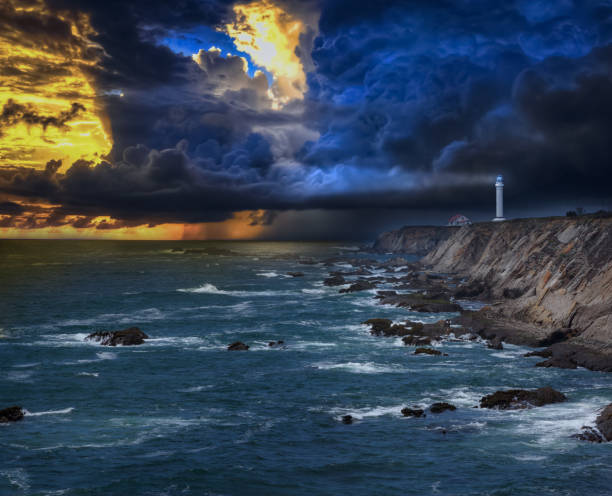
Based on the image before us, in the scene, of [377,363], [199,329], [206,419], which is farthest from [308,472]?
[199,329]

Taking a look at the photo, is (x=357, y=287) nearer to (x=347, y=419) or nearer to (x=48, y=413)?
(x=347, y=419)

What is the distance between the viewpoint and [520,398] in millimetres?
33000

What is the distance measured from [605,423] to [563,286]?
31604 mm

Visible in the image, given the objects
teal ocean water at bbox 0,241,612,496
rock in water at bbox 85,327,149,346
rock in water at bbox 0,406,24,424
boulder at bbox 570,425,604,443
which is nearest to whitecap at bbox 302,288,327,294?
teal ocean water at bbox 0,241,612,496

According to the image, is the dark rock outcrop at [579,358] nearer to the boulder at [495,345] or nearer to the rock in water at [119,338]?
the boulder at [495,345]

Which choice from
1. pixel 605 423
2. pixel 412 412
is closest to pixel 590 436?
pixel 605 423

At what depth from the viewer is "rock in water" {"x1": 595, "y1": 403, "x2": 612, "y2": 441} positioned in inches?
1078

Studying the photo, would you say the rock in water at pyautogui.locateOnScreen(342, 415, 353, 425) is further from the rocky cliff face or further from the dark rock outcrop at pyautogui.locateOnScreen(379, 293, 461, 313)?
the dark rock outcrop at pyautogui.locateOnScreen(379, 293, 461, 313)

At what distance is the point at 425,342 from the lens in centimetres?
5094

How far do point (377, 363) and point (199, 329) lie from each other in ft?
83.8

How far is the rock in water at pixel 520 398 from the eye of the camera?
3244 cm

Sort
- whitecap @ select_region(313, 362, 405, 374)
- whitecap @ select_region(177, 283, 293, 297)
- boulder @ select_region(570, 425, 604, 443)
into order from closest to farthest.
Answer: boulder @ select_region(570, 425, 604, 443) → whitecap @ select_region(313, 362, 405, 374) → whitecap @ select_region(177, 283, 293, 297)

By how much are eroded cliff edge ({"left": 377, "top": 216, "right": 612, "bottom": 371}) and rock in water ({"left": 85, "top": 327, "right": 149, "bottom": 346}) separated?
35910 millimetres

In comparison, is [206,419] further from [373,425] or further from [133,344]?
[133,344]
